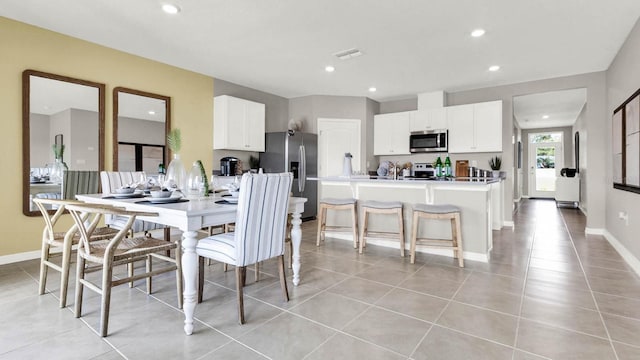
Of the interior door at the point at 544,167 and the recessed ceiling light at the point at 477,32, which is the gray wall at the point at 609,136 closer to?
the recessed ceiling light at the point at 477,32

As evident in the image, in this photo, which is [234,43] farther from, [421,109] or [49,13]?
[421,109]

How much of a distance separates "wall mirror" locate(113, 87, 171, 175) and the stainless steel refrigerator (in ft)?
5.98

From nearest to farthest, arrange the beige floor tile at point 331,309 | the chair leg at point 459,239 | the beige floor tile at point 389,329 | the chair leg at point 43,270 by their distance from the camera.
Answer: the beige floor tile at point 389,329 < the beige floor tile at point 331,309 < the chair leg at point 43,270 < the chair leg at point 459,239

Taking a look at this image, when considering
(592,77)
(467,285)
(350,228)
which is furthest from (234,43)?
(592,77)

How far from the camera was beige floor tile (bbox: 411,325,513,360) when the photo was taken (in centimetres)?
162

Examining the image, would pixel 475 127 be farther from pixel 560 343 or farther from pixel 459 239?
pixel 560 343

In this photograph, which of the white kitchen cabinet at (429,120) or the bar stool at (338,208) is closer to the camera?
the bar stool at (338,208)

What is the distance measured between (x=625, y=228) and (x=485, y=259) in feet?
5.68

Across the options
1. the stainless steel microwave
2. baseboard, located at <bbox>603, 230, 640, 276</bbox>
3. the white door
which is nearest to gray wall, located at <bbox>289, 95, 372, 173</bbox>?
the white door

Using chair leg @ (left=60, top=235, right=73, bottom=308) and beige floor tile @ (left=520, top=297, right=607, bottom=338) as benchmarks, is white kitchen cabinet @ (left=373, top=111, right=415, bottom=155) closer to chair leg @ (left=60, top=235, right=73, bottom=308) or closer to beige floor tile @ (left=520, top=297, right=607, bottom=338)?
beige floor tile @ (left=520, top=297, right=607, bottom=338)

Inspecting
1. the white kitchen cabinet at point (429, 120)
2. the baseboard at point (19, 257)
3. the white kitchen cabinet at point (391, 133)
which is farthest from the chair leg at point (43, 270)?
the white kitchen cabinet at point (429, 120)

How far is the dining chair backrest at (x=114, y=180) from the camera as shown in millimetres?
3012

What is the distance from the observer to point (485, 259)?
10.7 ft

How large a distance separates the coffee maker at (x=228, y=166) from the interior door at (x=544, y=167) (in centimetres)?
1037
